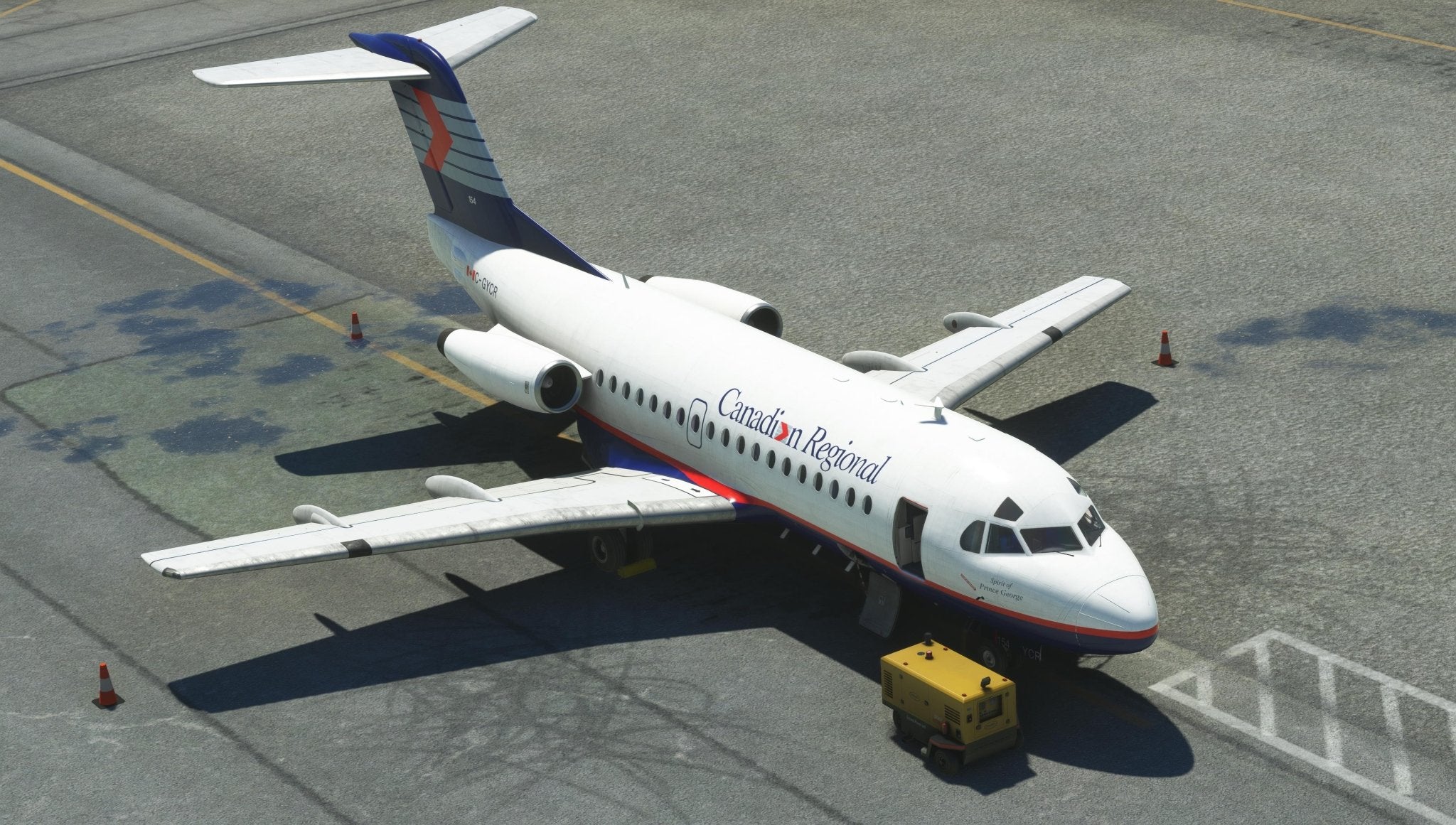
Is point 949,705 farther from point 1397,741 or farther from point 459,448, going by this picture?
point 459,448

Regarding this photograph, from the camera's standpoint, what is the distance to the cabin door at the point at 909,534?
2267 cm

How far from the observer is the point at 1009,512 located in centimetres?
2181

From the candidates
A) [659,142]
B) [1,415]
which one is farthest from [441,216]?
[659,142]

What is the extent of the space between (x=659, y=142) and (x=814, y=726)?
25.6 metres

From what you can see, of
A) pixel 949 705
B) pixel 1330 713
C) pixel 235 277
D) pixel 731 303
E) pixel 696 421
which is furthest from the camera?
pixel 235 277

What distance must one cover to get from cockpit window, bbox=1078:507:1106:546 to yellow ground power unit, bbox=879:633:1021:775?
236cm

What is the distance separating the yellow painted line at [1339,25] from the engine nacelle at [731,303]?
28.6m

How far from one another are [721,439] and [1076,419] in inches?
325

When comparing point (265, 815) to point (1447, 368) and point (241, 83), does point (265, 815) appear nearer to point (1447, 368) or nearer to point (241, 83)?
point (241, 83)

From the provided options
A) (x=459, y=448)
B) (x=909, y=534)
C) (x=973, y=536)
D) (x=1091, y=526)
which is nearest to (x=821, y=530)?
(x=909, y=534)

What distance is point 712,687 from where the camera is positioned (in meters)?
22.9

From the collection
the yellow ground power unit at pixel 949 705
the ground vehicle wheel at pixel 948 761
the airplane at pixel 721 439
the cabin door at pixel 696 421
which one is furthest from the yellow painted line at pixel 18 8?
the ground vehicle wheel at pixel 948 761

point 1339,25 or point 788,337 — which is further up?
point 1339,25

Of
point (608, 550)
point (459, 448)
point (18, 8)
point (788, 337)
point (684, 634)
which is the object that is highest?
point (18, 8)
